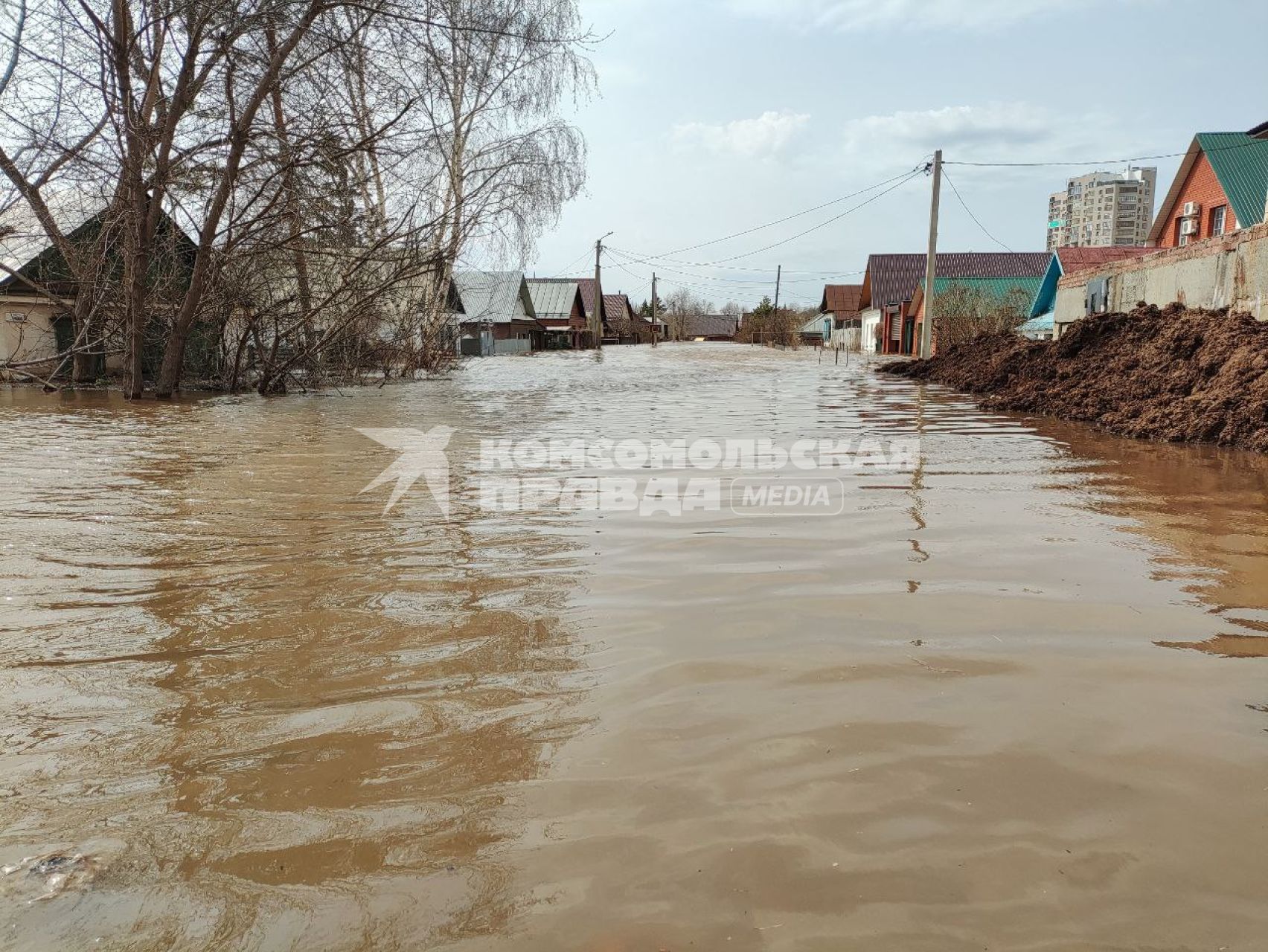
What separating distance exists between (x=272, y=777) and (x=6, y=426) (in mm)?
9348

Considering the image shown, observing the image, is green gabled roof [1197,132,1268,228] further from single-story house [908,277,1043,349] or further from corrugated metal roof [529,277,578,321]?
corrugated metal roof [529,277,578,321]

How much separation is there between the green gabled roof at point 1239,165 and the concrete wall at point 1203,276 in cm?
1146

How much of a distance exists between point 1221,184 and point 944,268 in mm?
23909

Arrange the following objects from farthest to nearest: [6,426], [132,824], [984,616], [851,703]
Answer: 1. [6,426]
2. [984,616]
3. [851,703]
4. [132,824]

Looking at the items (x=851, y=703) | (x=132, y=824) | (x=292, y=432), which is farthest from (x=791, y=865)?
(x=292, y=432)

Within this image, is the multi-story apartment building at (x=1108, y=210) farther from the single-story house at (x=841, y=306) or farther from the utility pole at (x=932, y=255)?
the utility pole at (x=932, y=255)

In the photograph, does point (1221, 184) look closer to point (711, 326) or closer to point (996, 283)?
point (996, 283)

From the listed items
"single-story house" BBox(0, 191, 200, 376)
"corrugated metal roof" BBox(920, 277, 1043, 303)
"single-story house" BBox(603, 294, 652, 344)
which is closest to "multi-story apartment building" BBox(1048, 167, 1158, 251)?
"corrugated metal roof" BBox(920, 277, 1043, 303)

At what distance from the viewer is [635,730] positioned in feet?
7.15

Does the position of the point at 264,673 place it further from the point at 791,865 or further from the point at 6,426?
the point at 6,426

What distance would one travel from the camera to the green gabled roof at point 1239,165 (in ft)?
80.0

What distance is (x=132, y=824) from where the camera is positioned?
1.75m

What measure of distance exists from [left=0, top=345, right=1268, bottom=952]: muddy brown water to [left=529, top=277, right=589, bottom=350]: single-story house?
55.7 m

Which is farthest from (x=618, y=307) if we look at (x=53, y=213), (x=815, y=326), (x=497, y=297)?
(x=53, y=213)
